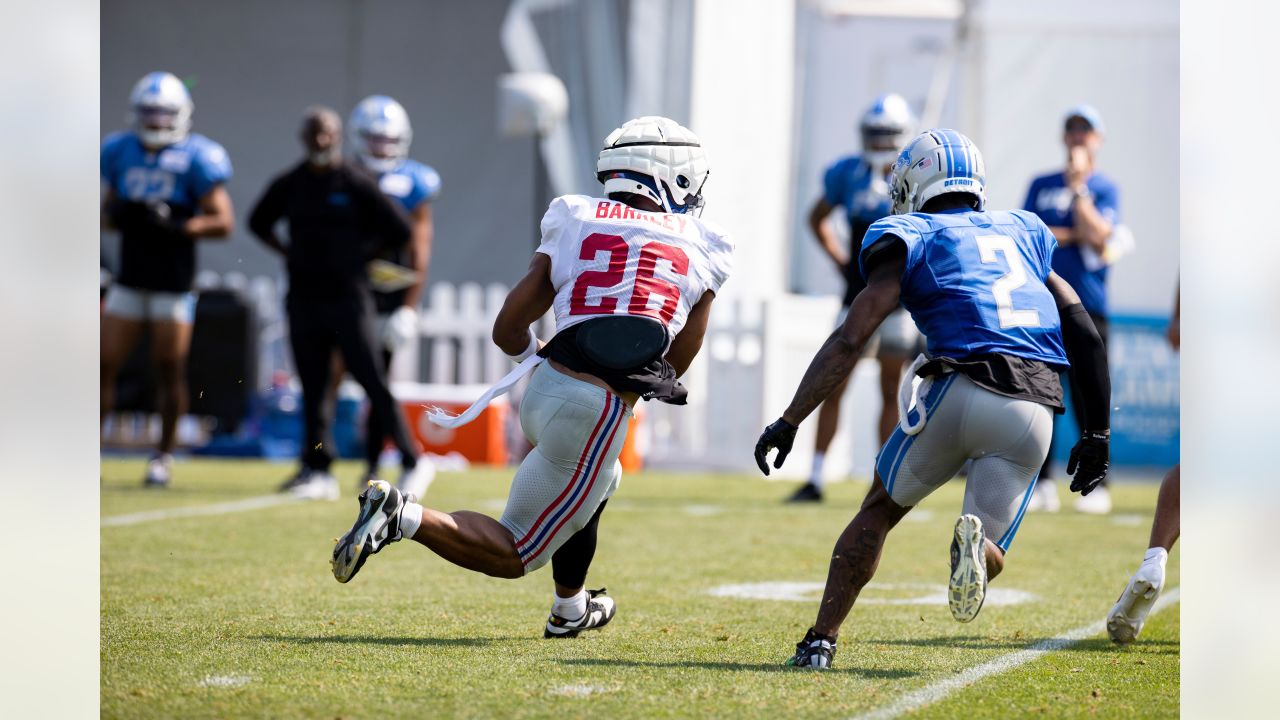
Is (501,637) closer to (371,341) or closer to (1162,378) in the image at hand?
(371,341)

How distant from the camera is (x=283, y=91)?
1504cm

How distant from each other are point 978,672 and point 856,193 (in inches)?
203

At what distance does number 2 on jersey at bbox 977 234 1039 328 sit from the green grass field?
0.85 meters

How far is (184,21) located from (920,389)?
12.4 meters

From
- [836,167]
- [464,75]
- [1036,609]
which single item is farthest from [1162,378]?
[1036,609]

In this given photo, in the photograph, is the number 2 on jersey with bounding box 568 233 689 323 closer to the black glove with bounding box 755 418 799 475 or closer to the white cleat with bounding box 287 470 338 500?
the black glove with bounding box 755 418 799 475

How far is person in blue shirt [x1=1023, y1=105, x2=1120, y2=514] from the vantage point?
28.0 feet

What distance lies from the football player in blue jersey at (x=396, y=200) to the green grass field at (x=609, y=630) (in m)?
1.26

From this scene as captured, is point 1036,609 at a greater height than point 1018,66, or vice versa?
point 1018,66

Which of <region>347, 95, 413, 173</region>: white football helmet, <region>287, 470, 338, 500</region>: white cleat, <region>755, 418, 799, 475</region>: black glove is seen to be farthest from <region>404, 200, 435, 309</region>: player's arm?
<region>755, 418, 799, 475</region>: black glove

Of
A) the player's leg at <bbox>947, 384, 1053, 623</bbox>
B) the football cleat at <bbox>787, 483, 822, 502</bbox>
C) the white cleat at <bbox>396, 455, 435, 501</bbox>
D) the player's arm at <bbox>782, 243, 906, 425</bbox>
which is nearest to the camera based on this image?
the player's arm at <bbox>782, 243, 906, 425</bbox>

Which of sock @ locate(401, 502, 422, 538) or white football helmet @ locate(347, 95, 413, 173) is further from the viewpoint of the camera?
white football helmet @ locate(347, 95, 413, 173)

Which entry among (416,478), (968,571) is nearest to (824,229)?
(416,478)
